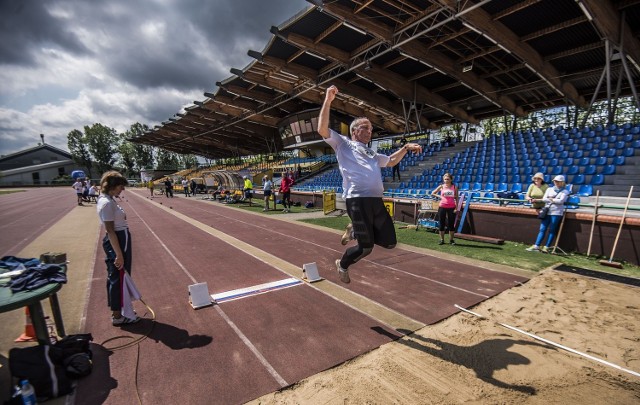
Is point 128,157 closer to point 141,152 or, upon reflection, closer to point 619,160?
point 141,152

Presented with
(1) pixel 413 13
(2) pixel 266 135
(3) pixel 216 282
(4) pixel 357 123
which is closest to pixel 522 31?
(1) pixel 413 13

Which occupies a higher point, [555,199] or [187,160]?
[187,160]

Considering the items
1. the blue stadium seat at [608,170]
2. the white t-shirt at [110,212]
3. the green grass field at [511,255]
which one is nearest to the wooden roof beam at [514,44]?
the blue stadium seat at [608,170]

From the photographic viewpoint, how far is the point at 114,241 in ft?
12.1

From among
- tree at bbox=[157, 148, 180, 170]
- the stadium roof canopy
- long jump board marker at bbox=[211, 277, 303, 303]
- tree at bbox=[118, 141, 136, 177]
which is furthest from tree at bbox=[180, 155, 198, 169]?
long jump board marker at bbox=[211, 277, 303, 303]

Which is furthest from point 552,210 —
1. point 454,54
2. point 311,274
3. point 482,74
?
point 482,74

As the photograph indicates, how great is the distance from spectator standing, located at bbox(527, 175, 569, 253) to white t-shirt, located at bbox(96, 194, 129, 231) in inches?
370

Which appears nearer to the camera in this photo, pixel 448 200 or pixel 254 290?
pixel 254 290

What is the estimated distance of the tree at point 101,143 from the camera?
83.4 m

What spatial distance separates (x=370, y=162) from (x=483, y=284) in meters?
3.61

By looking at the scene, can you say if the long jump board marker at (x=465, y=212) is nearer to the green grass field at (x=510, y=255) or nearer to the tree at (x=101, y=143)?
the green grass field at (x=510, y=255)

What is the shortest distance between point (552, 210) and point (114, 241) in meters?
9.71

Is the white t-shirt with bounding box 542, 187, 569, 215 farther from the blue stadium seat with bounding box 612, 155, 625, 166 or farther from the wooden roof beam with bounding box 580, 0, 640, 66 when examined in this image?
the wooden roof beam with bounding box 580, 0, 640, 66

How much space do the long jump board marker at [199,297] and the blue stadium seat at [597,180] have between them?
12.8 metres
